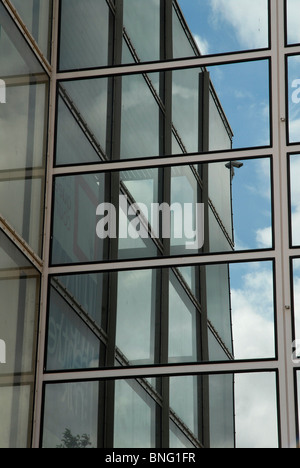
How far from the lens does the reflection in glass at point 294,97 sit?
56.6 ft

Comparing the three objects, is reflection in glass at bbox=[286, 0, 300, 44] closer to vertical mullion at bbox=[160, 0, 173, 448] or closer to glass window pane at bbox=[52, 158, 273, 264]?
vertical mullion at bbox=[160, 0, 173, 448]

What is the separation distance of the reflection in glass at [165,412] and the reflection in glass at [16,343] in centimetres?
47

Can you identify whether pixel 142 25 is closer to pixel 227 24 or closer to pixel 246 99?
pixel 227 24

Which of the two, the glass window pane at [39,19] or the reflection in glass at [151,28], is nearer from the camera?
the glass window pane at [39,19]

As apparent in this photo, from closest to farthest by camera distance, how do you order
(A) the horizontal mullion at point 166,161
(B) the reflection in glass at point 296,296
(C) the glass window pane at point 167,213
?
(B) the reflection in glass at point 296,296 → (C) the glass window pane at point 167,213 → (A) the horizontal mullion at point 166,161

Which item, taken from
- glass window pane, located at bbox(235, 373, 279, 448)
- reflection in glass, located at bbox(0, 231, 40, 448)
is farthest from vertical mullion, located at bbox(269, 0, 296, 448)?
reflection in glass, located at bbox(0, 231, 40, 448)

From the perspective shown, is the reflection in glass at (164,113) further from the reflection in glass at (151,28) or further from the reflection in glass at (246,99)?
the reflection in glass at (151,28)

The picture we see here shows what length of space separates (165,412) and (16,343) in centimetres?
245

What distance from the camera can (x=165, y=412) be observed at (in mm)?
16234

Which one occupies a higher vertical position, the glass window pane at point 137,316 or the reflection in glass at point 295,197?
the reflection in glass at point 295,197

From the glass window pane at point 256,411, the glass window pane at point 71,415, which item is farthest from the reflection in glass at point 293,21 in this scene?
the glass window pane at point 71,415

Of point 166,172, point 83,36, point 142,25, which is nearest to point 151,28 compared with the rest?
point 142,25
